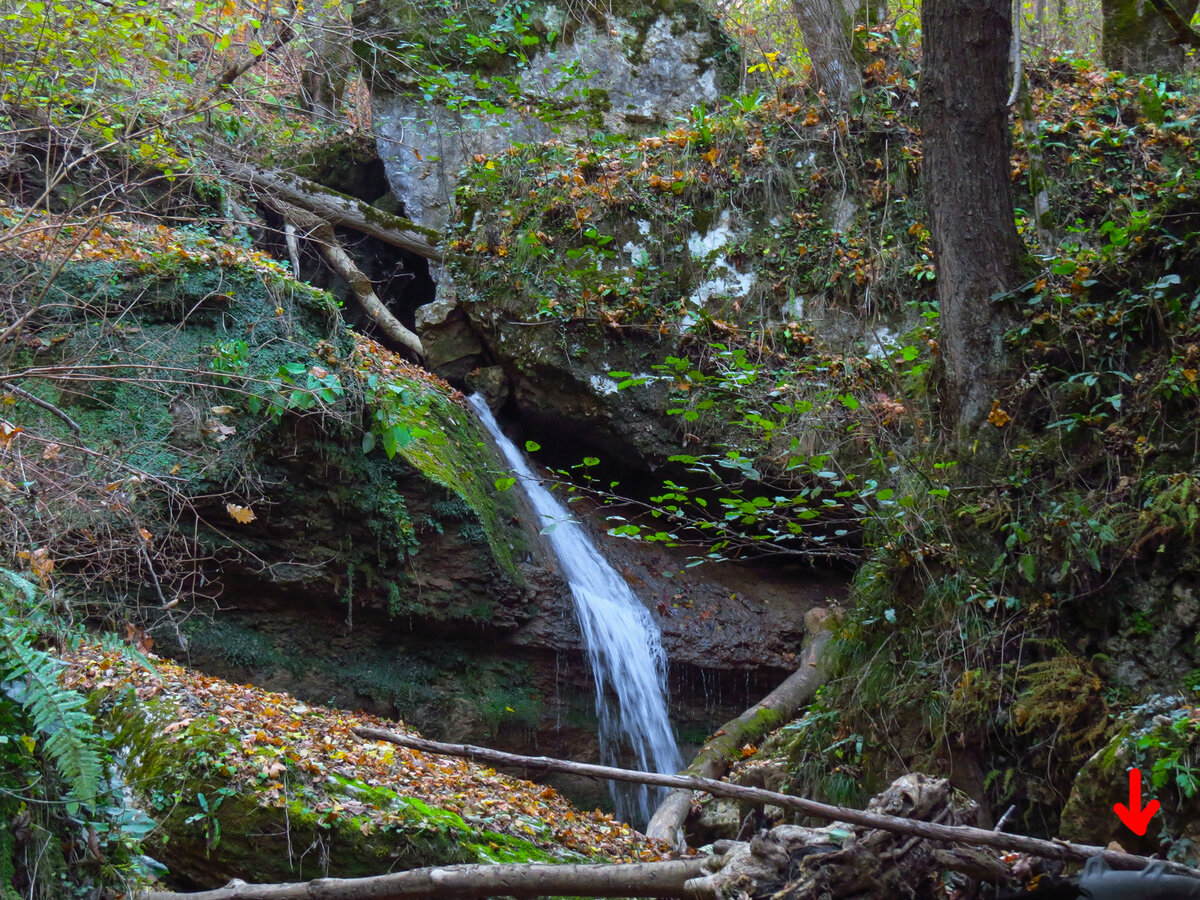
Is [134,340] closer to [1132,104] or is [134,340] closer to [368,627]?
[368,627]

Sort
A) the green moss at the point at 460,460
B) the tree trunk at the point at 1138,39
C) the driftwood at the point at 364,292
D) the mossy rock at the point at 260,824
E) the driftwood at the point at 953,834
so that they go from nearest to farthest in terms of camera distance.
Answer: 1. the driftwood at the point at 953,834
2. the mossy rock at the point at 260,824
3. the green moss at the point at 460,460
4. the tree trunk at the point at 1138,39
5. the driftwood at the point at 364,292

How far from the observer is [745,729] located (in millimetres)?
6441

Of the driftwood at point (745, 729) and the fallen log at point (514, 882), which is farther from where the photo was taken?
the driftwood at point (745, 729)

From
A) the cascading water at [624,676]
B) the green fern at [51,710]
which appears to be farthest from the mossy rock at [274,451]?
the green fern at [51,710]

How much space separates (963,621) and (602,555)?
4.78 m

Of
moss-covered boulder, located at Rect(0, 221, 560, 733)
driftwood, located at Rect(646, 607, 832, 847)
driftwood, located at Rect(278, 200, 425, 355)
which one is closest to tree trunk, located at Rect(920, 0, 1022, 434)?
driftwood, located at Rect(646, 607, 832, 847)

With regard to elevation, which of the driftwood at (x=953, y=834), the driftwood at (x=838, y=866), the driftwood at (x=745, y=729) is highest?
the driftwood at (x=953, y=834)

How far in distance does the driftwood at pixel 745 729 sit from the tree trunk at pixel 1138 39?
626cm

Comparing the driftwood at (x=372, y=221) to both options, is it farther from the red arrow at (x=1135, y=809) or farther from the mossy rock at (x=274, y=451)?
the red arrow at (x=1135, y=809)

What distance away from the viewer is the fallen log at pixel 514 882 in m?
2.16

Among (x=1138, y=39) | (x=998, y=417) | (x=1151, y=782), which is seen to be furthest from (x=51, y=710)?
(x=1138, y=39)

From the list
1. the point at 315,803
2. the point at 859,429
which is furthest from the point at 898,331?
the point at 315,803

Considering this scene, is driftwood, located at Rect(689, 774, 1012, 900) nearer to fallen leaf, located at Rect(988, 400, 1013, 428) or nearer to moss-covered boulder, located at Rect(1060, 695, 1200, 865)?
moss-covered boulder, located at Rect(1060, 695, 1200, 865)

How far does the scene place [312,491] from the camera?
680 centimetres
